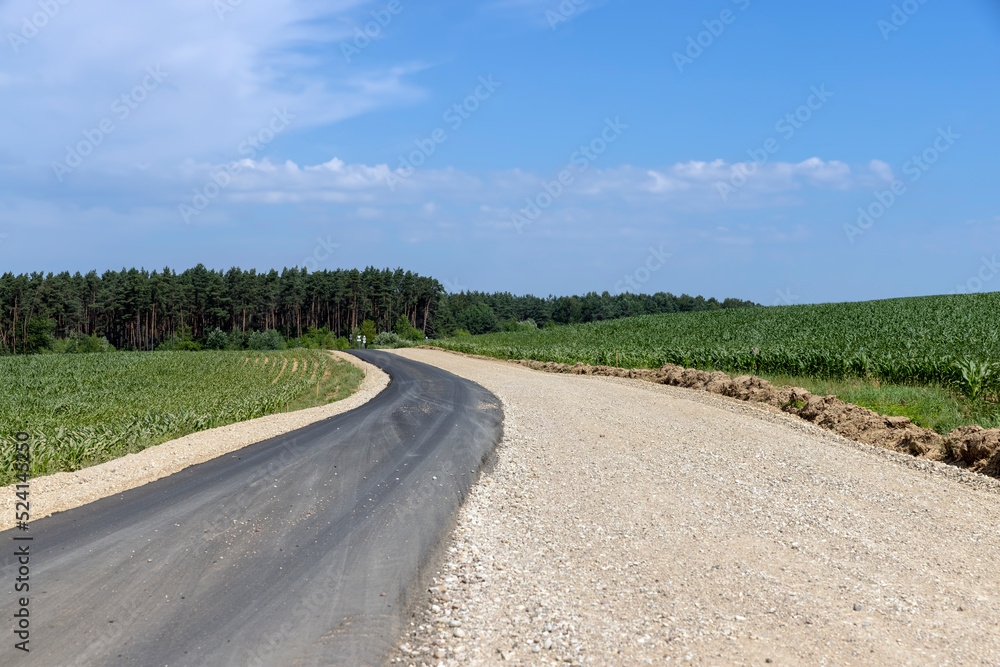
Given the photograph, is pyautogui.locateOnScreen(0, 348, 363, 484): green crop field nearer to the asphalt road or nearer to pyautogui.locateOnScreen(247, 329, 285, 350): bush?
the asphalt road

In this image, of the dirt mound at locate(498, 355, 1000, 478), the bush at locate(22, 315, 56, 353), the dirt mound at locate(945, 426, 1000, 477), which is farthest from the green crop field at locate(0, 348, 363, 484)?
the bush at locate(22, 315, 56, 353)

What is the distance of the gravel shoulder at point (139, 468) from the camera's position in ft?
26.3

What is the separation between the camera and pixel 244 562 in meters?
6.15

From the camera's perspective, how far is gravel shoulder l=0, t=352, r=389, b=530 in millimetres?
8008

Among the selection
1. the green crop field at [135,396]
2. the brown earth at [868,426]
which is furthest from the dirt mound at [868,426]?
the green crop field at [135,396]

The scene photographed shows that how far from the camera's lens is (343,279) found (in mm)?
102188

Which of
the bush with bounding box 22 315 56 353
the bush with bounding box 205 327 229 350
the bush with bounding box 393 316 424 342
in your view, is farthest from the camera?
the bush with bounding box 393 316 424 342

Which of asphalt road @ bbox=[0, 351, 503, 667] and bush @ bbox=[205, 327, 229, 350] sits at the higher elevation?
asphalt road @ bbox=[0, 351, 503, 667]

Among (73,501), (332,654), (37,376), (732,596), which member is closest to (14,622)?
(332,654)

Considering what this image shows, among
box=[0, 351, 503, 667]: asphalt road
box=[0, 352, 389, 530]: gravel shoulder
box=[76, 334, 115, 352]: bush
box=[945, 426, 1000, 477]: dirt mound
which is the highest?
box=[945, 426, 1000, 477]: dirt mound

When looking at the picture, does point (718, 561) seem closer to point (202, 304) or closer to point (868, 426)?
point (868, 426)

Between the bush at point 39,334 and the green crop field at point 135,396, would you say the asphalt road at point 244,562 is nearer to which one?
the green crop field at point 135,396

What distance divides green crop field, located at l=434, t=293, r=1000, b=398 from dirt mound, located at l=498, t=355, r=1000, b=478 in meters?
3.81

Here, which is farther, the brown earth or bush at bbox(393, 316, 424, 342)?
bush at bbox(393, 316, 424, 342)
